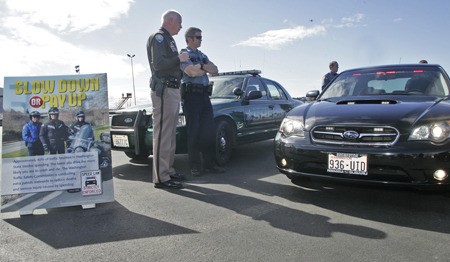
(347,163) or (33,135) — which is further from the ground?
(33,135)

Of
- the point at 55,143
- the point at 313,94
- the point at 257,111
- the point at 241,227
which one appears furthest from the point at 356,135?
the point at 257,111

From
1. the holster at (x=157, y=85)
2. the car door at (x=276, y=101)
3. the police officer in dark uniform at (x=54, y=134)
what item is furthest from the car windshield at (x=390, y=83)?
the police officer in dark uniform at (x=54, y=134)

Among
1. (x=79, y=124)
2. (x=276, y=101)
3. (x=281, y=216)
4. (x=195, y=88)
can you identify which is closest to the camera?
(x=281, y=216)

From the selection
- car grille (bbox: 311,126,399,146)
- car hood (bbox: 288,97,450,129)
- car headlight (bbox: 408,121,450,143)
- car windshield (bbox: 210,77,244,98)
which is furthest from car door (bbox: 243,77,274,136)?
car headlight (bbox: 408,121,450,143)

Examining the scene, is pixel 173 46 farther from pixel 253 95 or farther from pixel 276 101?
pixel 276 101

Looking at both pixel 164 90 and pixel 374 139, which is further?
pixel 164 90

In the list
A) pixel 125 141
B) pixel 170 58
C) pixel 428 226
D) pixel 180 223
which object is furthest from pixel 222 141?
pixel 428 226

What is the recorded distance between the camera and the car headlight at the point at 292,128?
366 cm

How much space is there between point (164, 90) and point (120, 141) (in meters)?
1.62

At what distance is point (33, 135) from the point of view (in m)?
3.42

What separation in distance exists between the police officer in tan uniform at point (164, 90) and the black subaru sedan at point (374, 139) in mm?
1346

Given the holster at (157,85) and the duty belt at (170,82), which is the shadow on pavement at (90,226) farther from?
the duty belt at (170,82)

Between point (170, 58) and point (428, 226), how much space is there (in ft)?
10.1

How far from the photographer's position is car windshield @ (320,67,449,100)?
4204mm
